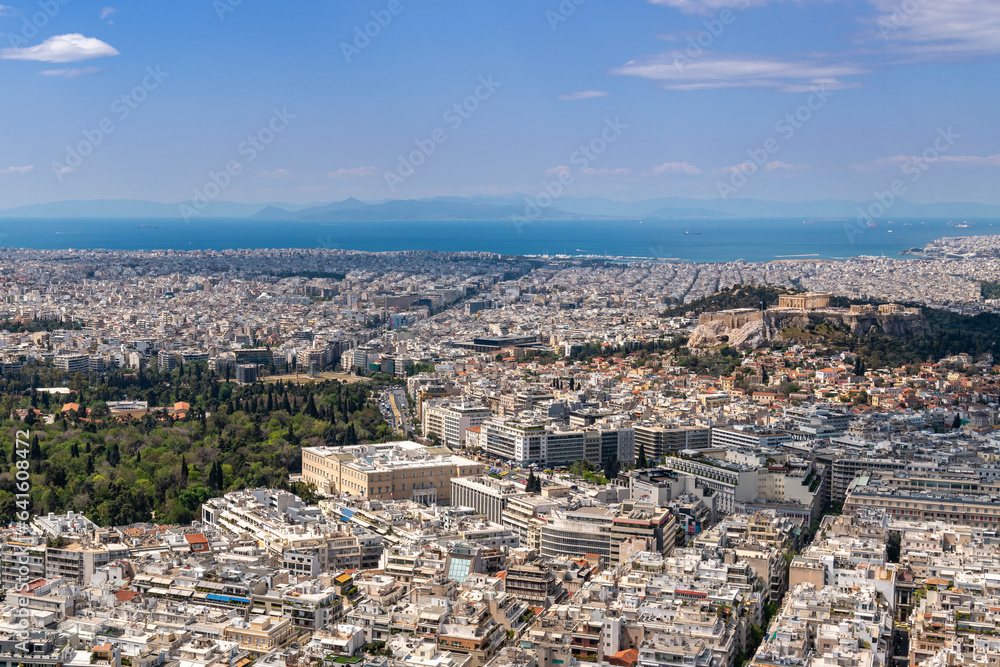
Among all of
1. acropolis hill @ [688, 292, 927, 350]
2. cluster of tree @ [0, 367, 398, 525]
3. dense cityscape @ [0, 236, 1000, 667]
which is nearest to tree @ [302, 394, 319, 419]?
cluster of tree @ [0, 367, 398, 525]

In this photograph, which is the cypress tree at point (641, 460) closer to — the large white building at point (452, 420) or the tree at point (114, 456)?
the large white building at point (452, 420)

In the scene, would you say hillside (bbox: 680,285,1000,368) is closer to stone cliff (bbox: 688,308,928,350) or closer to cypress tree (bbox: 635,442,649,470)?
stone cliff (bbox: 688,308,928,350)

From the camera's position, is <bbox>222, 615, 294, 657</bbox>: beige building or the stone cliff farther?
the stone cliff

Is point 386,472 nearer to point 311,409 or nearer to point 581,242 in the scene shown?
point 311,409

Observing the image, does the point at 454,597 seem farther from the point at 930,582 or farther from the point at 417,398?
the point at 417,398

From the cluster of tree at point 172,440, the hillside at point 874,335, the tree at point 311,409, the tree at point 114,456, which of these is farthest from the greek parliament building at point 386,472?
the hillside at point 874,335

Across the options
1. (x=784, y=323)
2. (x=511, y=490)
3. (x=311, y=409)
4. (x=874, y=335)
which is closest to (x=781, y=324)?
(x=784, y=323)
